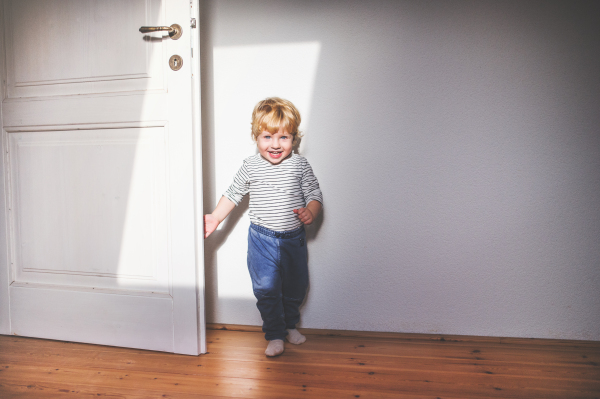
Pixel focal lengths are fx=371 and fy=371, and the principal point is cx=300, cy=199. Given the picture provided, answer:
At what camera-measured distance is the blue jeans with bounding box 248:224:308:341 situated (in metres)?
1.48

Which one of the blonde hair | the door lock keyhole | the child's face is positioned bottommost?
the child's face

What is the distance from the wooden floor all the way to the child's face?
0.78 metres

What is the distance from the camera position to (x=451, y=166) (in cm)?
155

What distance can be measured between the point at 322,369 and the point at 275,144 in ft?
2.79

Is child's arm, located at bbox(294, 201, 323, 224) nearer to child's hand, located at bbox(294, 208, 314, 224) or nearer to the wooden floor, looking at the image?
child's hand, located at bbox(294, 208, 314, 224)

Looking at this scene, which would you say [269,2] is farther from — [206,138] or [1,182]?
[1,182]

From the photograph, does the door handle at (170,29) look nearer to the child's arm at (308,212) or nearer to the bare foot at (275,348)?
the child's arm at (308,212)

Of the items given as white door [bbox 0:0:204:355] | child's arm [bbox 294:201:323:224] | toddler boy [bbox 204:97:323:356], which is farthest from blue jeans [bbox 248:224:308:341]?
white door [bbox 0:0:204:355]

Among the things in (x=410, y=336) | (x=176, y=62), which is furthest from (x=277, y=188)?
(x=410, y=336)

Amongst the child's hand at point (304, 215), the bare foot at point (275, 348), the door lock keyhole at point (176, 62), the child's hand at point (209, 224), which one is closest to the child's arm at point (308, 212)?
the child's hand at point (304, 215)

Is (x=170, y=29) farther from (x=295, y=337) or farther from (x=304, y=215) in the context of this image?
(x=295, y=337)

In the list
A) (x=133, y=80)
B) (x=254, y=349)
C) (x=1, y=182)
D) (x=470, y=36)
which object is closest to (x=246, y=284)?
(x=254, y=349)

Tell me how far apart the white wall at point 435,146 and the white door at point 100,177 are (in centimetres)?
Answer: 31

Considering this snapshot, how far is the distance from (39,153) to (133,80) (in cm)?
52
